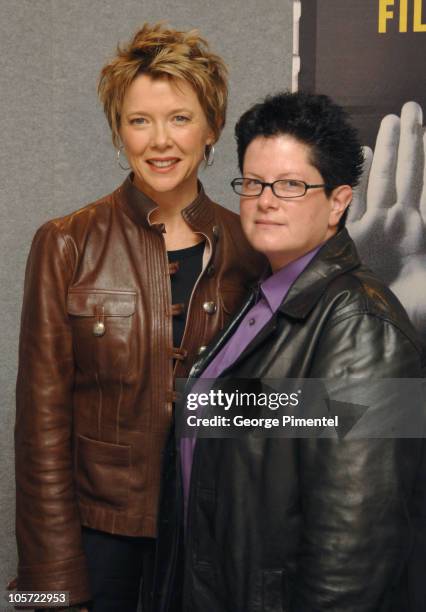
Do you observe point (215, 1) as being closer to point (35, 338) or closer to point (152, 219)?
point (152, 219)

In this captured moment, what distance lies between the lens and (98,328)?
1.52m

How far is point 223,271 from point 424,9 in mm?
1299

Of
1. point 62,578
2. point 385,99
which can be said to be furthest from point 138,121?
point 385,99

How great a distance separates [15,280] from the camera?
2.38 meters

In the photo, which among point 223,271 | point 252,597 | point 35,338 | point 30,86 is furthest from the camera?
point 30,86

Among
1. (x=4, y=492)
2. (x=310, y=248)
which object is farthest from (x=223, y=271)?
(x=4, y=492)

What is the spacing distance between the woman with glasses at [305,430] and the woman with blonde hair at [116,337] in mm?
130

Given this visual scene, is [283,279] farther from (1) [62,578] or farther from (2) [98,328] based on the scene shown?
(1) [62,578]

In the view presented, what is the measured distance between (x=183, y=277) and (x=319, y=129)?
1.53 ft

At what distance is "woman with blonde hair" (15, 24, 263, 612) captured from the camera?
1.51 m

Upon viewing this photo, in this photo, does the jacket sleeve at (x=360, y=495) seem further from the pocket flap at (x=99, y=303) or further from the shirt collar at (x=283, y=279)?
the pocket flap at (x=99, y=303)

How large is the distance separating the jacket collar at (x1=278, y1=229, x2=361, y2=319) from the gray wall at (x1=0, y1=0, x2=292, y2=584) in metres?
1.11

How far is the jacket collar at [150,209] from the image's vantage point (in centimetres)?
156
